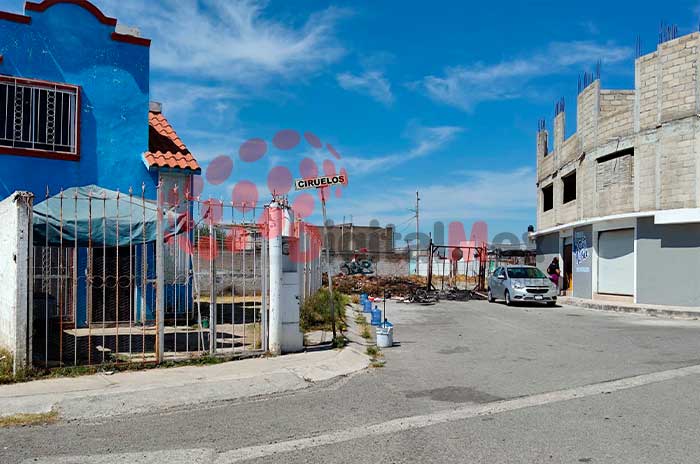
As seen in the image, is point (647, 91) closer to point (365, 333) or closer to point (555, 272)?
point (555, 272)

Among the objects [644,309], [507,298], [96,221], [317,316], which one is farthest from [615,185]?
[96,221]

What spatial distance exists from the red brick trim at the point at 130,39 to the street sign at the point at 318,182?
6.49 m

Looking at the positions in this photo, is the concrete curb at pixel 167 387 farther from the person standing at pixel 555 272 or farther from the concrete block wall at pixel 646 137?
the person standing at pixel 555 272

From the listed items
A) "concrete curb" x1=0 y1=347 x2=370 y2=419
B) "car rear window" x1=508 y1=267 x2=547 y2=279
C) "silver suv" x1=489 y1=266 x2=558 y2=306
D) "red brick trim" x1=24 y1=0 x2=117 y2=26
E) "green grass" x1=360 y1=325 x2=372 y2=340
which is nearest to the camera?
"concrete curb" x1=0 y1=347 x2=370 y2=419

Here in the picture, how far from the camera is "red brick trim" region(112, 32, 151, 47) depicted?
1404 centimetres

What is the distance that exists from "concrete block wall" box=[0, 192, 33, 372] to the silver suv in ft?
61.8

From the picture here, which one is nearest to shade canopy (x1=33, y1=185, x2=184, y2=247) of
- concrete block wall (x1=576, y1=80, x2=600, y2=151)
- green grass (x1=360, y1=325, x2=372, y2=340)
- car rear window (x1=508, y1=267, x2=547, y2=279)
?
green grass (x1=360, y1=325, x2=372, y2=340)

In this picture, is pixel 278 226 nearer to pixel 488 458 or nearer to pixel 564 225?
pixel 488 458

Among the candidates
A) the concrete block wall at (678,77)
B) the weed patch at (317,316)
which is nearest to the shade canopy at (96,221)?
the weed patch at (317,316)

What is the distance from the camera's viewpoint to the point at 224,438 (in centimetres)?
609

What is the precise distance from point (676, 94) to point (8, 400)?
22096 millimetres

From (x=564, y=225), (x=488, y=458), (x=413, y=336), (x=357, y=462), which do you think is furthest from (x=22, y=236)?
(x=564, y=225)

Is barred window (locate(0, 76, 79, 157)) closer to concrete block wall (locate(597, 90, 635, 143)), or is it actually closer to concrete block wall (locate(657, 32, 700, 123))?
concrete block wall (locate(657, 32, 700, 123))

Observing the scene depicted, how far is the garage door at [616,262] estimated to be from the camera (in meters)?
23.7
